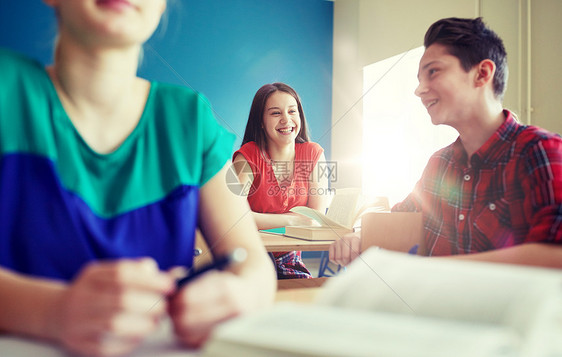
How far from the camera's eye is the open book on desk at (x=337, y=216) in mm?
1027

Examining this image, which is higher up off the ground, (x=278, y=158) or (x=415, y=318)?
(x=278, y=158)

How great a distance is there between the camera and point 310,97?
2508 mm

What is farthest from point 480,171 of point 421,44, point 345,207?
point 421,44

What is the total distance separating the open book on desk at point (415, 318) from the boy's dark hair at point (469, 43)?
0.62m

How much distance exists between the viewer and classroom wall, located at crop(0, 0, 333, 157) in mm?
2434

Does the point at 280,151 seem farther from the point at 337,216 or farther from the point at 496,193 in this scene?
the point at 496,193

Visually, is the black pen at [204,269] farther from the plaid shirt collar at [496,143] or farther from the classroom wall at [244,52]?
the classroom wall at [244,52]

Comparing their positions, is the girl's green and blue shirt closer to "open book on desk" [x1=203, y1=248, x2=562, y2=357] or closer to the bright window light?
"open book on desk" [x1=203, y1=248, x2=562, y2=357]

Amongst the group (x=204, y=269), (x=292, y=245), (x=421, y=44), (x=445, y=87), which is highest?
(x=421, y=44)

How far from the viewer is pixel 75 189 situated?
43 cm

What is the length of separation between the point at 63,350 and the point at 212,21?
2.52 meters

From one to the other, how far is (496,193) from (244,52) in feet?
6.93

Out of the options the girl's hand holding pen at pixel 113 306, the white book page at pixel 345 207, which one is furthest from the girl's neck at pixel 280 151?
the girl's hand holding pen at pixel 113 306

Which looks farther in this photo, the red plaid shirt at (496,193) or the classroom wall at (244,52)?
Result: the classroom wall at (244,52)
